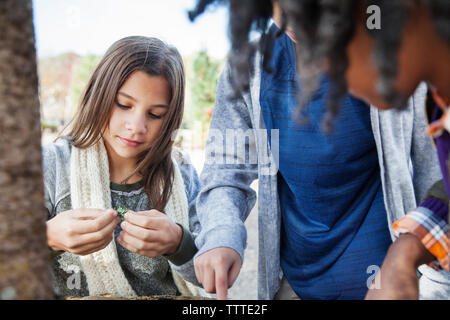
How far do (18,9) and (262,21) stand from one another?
16.4 inches

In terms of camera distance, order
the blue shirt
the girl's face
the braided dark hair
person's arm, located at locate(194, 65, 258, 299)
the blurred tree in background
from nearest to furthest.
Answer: the braided dark hair < person's arm, located at locate(194, 65, 258, 299) < the blue shirt < the girl's face < the blurred tree in background

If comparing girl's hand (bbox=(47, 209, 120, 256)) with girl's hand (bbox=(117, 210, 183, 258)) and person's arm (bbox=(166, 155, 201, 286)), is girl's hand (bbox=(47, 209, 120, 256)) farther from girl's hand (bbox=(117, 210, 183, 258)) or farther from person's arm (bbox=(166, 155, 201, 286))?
person's arm (bbox=(166, 155, 201, 286))

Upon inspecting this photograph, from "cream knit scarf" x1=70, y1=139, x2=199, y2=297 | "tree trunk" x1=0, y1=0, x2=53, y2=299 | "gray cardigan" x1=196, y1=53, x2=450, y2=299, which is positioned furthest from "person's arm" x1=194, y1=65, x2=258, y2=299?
"tree trunk" x1=0, y1=0, x2=53, y2=299

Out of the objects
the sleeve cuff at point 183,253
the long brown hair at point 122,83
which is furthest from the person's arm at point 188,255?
the long brown hair at point 122,83

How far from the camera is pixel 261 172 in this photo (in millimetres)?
1309

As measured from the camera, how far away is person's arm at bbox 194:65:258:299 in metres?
1.08

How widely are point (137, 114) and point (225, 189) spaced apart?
454mm

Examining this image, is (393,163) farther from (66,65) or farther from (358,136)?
(66,65)

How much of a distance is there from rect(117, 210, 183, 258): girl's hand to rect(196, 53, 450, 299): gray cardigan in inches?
5.0

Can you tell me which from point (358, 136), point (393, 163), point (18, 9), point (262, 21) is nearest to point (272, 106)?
point (358, 136)

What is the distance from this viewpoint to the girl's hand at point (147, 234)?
4.17ft

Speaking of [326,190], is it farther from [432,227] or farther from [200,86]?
[200,86]

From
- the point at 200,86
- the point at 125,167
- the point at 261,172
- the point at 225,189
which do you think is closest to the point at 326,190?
the point at 261,172

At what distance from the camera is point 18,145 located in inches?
26.0
